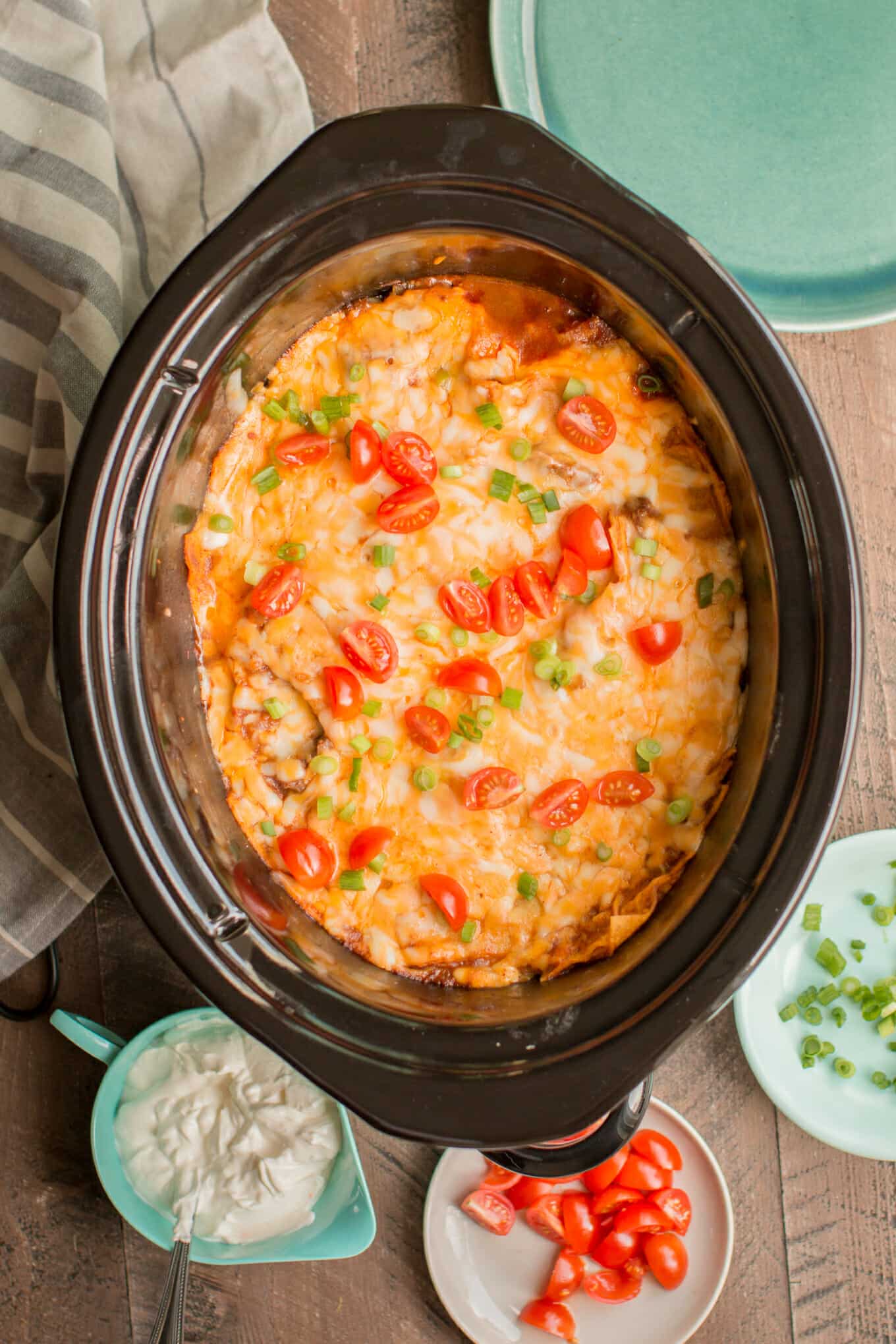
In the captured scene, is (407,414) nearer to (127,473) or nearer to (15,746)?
(127,473)

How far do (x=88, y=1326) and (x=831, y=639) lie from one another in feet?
7.59

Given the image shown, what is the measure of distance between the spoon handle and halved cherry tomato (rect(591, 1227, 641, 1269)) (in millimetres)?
935

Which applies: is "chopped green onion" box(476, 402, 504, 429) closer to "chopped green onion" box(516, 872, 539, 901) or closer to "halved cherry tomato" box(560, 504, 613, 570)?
"halved cherry tomato" box(560, 504, 613, 570)

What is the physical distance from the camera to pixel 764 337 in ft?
5.49

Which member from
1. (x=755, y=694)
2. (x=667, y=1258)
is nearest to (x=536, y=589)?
Result: (x=755, y=694)

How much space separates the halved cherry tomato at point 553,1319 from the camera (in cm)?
241

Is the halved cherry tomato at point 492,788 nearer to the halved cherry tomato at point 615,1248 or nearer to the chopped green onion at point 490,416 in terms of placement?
the chopped green onion at point 490,416

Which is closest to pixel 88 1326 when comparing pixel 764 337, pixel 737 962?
pixel 737 962

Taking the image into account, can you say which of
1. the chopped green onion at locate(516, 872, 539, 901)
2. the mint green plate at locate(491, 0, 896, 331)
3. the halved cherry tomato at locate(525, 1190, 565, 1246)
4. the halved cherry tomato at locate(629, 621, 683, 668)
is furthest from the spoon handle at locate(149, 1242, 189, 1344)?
the mint green plate at locate(491, 0, 896, 331)

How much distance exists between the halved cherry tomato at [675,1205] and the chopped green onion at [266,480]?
1783mm

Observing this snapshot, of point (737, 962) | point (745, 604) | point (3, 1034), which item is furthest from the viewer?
point (3, 1034)

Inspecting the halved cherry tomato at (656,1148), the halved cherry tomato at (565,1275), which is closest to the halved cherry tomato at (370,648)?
the halved cherry tomato at (656,1148)

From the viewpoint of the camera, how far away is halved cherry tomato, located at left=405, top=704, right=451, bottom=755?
1.92 m

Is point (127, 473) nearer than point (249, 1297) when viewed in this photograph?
Yes
